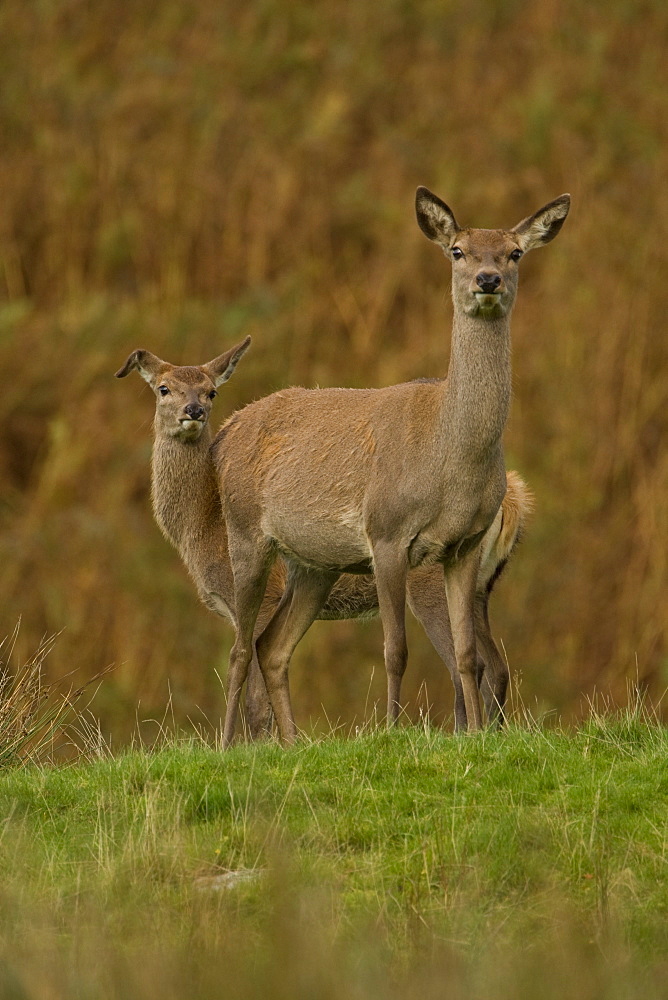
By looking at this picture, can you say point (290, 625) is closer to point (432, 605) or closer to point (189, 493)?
point (432, 605)

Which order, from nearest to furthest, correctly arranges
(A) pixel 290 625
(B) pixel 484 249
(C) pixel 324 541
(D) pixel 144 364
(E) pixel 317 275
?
(B) pixel 484 249, (C) pixel 324 541, (A) pixel 290 625, (D) pixel 144 364, (E) pixel 317 275

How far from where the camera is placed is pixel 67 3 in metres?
28.4

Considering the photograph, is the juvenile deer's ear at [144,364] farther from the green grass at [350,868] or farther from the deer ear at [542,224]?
the green grass at [350,868]

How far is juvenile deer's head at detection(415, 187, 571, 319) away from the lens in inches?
395

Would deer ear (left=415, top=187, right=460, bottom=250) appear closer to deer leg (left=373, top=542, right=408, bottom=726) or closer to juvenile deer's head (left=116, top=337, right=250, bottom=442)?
deer leg (left=373, top=542, right=408, bottom=726)

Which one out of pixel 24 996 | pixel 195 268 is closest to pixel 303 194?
pixel 195 268

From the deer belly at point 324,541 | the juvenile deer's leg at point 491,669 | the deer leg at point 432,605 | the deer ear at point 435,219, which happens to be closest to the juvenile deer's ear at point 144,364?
the deer belly at point 324,541

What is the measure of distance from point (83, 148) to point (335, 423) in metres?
16.3

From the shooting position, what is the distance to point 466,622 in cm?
1030

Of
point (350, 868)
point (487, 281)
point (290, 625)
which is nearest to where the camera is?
point (350, 868)

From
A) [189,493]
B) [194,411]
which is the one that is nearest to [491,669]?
[189,493]

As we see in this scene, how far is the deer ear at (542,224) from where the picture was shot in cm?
1051

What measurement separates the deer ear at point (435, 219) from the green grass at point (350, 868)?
276 cm

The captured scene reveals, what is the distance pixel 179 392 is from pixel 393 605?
7.80 ft
